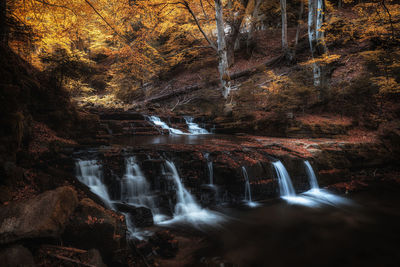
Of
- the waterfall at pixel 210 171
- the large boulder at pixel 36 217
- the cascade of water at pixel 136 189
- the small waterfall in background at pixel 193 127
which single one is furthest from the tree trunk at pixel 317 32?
the large boulder at pixel 36 217

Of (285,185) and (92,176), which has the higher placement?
(92,176)

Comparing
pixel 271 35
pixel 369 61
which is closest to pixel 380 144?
pixel 369 61

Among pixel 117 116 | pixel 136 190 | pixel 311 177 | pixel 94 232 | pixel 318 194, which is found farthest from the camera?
pixel 117 116

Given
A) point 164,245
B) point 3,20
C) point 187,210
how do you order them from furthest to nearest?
1. point 187,210
2. point 3,20
3. point 164,245

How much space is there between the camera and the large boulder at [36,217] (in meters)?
2.48

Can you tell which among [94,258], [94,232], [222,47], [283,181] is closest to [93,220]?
[94,232]

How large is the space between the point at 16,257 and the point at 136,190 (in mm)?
2995

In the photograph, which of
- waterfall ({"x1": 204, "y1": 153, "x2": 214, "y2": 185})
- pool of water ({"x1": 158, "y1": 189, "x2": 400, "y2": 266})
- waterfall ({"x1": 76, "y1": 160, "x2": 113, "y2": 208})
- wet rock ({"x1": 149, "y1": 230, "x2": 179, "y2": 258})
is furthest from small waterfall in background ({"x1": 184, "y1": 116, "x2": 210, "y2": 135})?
wet rock ({"x1": 149, "y1": 230, "x2": 179, "y2": 258})

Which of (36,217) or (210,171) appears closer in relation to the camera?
(36,217)

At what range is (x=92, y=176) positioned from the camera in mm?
5070

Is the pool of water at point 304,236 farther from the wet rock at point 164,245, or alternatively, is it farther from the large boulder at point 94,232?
the large boulder at point 94,232

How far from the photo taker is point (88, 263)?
262cm

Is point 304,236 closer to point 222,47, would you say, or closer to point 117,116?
point 222,47

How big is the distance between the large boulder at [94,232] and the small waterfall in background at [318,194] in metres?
5.98
